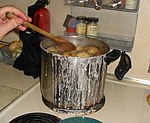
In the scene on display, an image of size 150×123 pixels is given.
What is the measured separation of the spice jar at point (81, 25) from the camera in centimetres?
114

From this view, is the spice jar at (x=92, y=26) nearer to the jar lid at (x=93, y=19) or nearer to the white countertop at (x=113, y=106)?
the jar lid at (x=93, y=19)

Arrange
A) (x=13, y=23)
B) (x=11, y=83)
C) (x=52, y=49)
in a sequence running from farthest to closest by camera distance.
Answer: (x=11, y=83), (x=52, y=49), (x=13, y=23)

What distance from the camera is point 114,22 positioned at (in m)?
1.14

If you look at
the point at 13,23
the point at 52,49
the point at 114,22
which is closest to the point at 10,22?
the point at 13,23

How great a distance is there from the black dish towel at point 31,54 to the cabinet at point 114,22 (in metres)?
0.22

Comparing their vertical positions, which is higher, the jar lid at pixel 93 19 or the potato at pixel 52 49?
the jar lid at pixel 93 19

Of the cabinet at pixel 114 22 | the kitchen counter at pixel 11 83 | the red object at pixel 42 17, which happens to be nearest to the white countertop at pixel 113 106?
the kitchen counter at pixel 11 83

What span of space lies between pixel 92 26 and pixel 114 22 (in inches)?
4.0

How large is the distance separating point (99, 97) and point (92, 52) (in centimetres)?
16

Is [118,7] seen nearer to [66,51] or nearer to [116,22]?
[116,22]

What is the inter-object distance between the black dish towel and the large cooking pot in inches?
8.6

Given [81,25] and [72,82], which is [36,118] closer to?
[72,82]

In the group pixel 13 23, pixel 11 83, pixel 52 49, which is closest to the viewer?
pixel 13 23

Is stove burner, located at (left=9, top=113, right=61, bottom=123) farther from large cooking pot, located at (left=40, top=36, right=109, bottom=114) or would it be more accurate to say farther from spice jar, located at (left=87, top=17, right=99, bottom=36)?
spice jar, located at (left=87, top=17, right=99, bottom=36)
